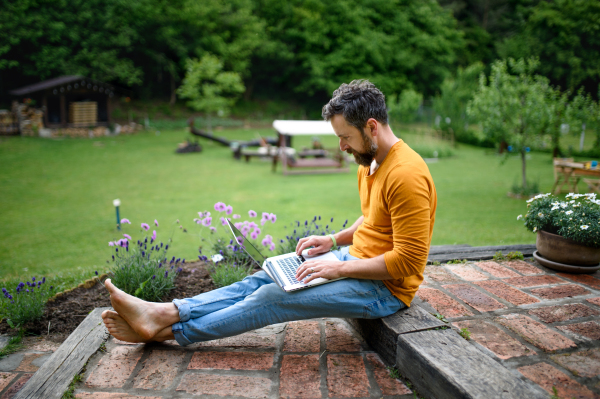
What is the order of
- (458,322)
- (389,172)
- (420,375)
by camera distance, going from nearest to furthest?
(420,375), (389,172), (458,322)

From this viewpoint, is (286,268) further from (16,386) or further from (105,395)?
(16,386)

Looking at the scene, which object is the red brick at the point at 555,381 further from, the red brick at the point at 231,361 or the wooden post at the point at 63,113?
the wooden post at the point at 63,113

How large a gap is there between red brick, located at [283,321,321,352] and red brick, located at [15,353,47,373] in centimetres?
142

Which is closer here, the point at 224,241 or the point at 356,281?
the point at 356,281

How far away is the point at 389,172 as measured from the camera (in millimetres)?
2037

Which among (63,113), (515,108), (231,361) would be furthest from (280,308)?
(63,113)

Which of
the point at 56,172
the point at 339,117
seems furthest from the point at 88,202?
the point at 339,117

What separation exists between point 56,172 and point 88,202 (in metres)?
3.92

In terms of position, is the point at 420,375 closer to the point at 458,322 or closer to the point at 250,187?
the point at 458,322

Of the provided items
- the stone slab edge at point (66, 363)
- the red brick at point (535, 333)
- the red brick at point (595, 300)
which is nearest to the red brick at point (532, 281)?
the red brick at point (595, 300)

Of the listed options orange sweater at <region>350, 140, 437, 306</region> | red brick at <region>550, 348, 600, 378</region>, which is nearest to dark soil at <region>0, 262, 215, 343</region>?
orange sweater at <region>350, 140, 437, 306</region>

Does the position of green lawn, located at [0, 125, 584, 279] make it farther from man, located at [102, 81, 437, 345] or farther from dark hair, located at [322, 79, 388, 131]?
dark hair, located at [322, 79, 388, 131]

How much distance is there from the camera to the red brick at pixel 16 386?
6.47 feet

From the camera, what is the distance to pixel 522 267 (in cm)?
327
